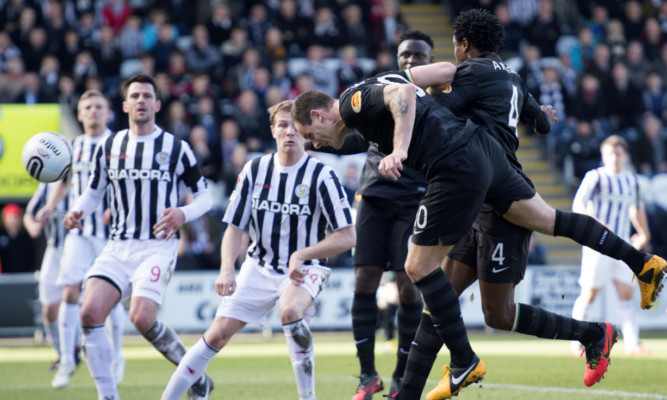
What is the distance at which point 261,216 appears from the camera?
20.7 ft

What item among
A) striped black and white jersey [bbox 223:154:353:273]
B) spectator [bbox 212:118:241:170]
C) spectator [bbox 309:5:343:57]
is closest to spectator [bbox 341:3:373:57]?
spectator [bbox 309:5:343:57]

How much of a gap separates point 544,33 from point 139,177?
14111 mm

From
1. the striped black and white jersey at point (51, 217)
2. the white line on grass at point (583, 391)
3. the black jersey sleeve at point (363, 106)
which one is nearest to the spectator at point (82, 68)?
the striped black and white jersey at point (51, 217)

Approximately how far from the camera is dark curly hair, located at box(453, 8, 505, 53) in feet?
19.2

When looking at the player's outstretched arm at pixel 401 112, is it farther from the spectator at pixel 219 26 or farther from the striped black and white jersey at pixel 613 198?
the spectator at pixel 219 26

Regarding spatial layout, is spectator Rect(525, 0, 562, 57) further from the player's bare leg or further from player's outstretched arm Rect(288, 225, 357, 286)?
player's outstretched arm Rect(288, 225, 357, 286)

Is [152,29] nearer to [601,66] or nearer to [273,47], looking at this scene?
[273,47]

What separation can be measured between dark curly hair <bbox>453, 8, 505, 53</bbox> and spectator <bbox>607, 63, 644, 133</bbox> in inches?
506

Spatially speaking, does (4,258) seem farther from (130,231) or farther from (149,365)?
(130,231)

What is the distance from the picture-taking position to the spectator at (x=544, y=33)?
19.1 m

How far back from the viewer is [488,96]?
566 cm

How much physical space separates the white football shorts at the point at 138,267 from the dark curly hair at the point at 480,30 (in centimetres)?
257

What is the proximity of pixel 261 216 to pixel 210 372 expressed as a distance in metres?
3.63

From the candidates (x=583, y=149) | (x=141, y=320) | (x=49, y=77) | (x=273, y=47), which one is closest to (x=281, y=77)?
(x=273, y=47)
